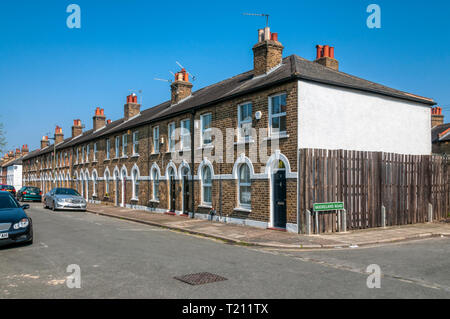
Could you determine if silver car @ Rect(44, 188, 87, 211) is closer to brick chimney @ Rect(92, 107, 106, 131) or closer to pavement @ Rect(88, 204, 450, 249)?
pavement @ Rect(88, 204, 450, 249)

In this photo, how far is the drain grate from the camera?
22.0 ft

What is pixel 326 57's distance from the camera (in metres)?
18.9

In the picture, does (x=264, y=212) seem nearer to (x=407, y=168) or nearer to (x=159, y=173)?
(x=407, y=168)

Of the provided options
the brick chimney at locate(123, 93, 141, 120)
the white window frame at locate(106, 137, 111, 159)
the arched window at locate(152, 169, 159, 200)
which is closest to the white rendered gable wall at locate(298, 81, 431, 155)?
the arched window at locate(152, 169, 159, 200)

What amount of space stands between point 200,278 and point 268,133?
8777 mm

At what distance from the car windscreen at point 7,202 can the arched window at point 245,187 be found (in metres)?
8.52

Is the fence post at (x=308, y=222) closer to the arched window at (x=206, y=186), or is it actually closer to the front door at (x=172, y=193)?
the arched window at (x=206, y=186)

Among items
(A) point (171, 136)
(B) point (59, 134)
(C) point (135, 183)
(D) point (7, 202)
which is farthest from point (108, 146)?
(B) point (59, 134)

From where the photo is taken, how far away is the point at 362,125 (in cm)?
1551

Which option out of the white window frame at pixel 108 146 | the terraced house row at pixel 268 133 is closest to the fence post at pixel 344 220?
the terraced house row at pixel 268 133

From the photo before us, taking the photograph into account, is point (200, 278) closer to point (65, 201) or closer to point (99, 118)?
point (65, 201)

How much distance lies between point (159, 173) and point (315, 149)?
12089 millimetres

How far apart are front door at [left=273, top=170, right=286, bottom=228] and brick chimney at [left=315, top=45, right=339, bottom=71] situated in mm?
7558
